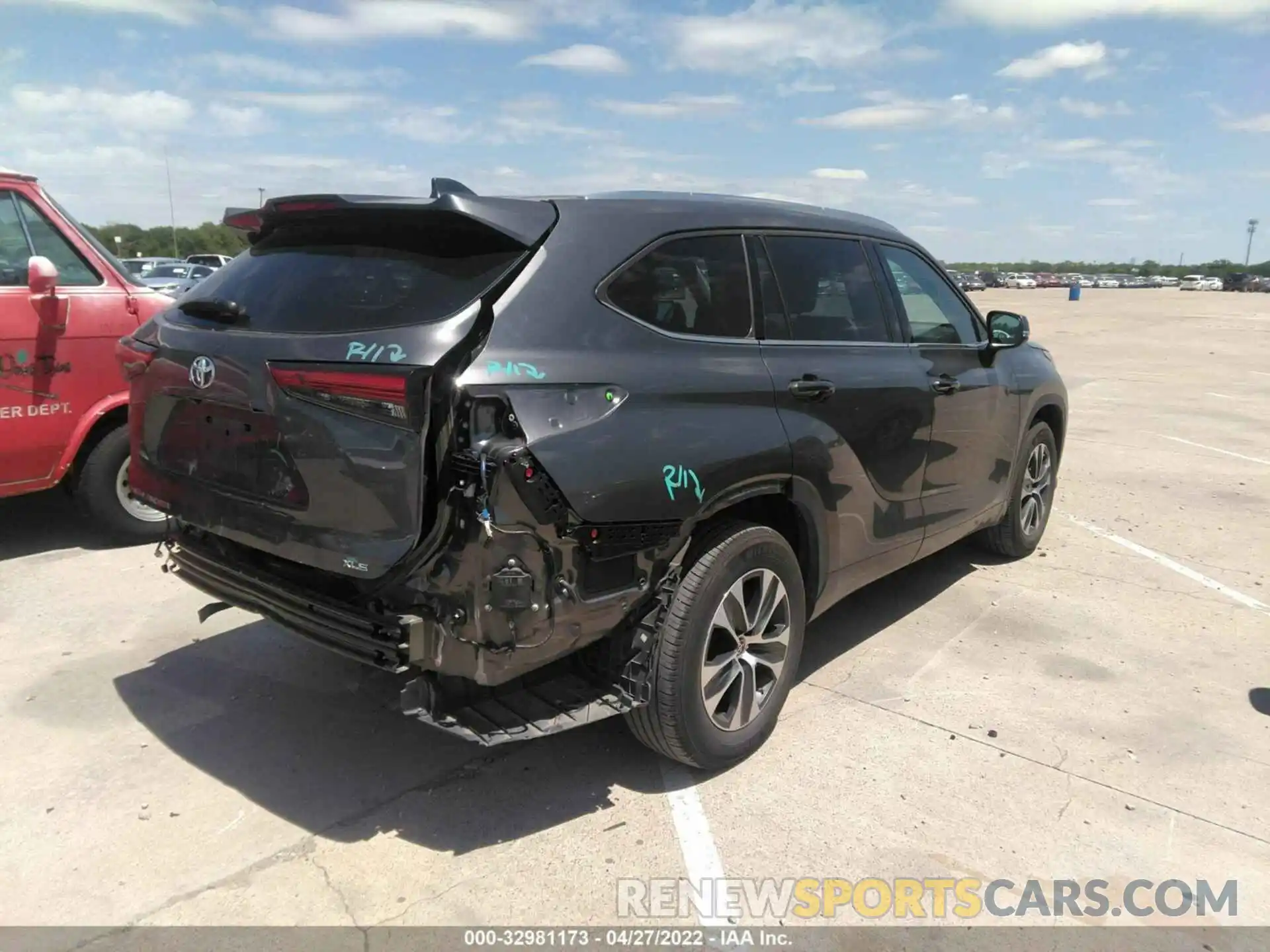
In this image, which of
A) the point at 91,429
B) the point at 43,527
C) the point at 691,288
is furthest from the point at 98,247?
the point at 691,288

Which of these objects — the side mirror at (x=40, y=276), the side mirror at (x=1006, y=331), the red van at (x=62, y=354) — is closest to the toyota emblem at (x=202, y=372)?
the red van at (x=62, y=354)

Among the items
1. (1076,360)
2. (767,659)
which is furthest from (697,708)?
(1076,360)

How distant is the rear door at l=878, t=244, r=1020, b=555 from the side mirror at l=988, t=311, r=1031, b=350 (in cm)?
6

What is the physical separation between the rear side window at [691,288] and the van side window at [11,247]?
4003 millimetres

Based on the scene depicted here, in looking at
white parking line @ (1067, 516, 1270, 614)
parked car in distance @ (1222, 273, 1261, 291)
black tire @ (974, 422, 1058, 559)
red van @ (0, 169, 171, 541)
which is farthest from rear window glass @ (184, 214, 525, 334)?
parked car in distance @ (1222, 273, 1261, 291)

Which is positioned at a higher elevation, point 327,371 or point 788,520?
point 327,371

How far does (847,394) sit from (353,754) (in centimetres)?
237

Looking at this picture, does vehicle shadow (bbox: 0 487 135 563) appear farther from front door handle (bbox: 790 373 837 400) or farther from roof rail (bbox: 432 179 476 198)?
front door handle (bbox: 790 373 837 400)

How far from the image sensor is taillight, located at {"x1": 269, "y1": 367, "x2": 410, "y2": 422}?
258 centimetres

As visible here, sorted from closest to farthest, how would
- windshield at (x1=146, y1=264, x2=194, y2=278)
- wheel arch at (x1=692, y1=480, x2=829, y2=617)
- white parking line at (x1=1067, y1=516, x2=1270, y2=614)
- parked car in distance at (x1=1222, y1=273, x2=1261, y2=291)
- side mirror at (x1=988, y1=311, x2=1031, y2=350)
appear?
wheel arch at (x1=692, y1=480, x2=829, y2=617)
side mirror at (x1=988, y1=311, x2=1031, y2=350)
white parking line at (x1=1067, y1=516, x2=1270, y2=614)
windshield at (x1=146, y1=264, x2=194, y2=278)
parked car in distance at (x1=1222, y1=273, x2=1261, y2=291)

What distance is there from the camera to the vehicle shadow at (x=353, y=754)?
3.14 m

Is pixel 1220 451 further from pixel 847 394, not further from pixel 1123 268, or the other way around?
pixel 1123 268

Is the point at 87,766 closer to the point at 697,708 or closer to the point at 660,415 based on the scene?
the point at 697,708

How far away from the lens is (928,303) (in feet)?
15.5
